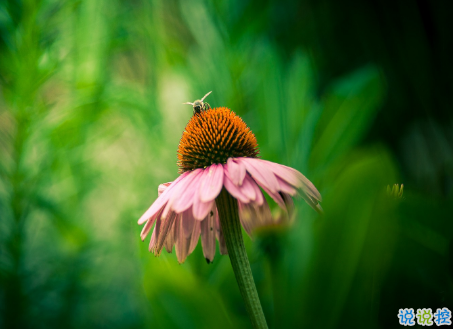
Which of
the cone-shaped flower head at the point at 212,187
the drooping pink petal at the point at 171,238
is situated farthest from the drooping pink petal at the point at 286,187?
the drooping pink petal at the point at 171,238

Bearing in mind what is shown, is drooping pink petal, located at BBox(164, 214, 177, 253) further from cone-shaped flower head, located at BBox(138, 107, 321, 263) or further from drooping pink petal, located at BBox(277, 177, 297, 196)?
drooping pink petal, located at BBox(277, 177, 297, 196)

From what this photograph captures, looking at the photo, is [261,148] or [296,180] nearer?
[296,180]

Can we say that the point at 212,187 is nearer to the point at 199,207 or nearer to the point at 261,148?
the point at 199,207

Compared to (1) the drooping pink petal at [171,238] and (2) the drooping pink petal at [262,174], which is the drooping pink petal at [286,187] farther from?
(1) the drooping pink petal at [171,238]

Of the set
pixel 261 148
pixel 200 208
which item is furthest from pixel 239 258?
pixel 261 148

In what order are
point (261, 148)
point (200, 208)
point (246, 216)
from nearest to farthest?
point (200, 208) → point (246, 216) → point (261, 148)

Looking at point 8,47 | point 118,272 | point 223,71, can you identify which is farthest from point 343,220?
point 118,272

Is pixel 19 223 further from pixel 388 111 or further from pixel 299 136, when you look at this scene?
pixel 388 111

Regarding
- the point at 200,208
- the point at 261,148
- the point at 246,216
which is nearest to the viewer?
the point at 200,208
